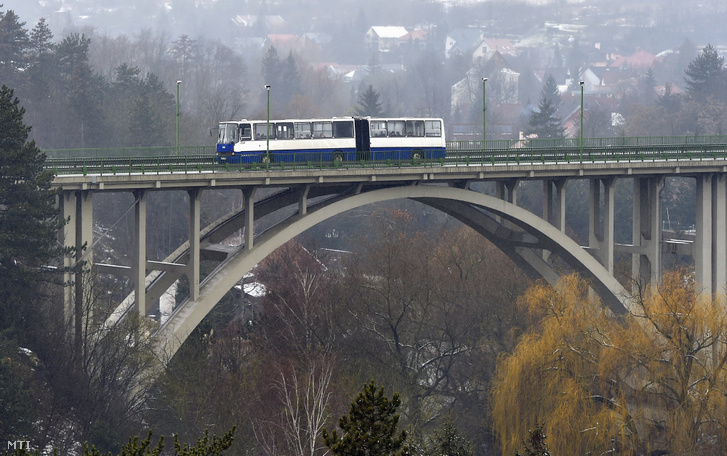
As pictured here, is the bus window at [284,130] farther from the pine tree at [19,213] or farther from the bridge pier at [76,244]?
the pine tree at [19,213]

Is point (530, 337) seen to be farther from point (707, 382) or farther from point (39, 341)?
point (39, 341)

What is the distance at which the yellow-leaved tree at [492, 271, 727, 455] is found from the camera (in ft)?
117

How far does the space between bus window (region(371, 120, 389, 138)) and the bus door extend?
0.25m

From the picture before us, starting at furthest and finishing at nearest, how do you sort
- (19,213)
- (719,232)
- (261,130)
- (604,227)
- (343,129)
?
(719,232) → (604,227) → (343,129) → (261,130) → (19,213)

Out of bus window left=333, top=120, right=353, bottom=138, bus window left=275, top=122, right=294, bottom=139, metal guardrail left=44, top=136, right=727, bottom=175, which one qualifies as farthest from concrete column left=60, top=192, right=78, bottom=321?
bus window left=333, top=120, right=353, bottom=138

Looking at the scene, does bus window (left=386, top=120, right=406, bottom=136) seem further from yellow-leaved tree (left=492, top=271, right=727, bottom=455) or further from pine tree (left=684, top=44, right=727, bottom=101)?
pine tree (left=684, top=44, right=727, bottom=101)

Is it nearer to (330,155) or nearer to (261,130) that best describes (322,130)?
(330,155)

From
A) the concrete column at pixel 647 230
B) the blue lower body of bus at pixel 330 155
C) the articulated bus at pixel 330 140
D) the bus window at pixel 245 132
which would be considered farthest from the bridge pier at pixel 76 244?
the concrete column at pixel 647 230

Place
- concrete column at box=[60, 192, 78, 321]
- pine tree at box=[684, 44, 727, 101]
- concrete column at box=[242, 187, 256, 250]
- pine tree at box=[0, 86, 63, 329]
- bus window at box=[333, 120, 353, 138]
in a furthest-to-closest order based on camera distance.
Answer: pine tree at box=[684, 44, 727, 101]
bus window at box=[333, 120, 353, 138]
concrete column at box=[242, 187, 256, 250]
concrete column at box=[60, 192, 78, 321]
pine tree at box=[0, 86, 63, 329]

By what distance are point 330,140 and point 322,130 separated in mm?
469

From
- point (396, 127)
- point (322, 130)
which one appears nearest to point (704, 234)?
point (396, 127)

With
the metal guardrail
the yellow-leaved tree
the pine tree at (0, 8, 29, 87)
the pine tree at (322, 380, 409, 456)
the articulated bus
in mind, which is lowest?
the yellow-leaved tree

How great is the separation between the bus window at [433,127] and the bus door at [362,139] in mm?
2573

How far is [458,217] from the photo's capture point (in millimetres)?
45375
